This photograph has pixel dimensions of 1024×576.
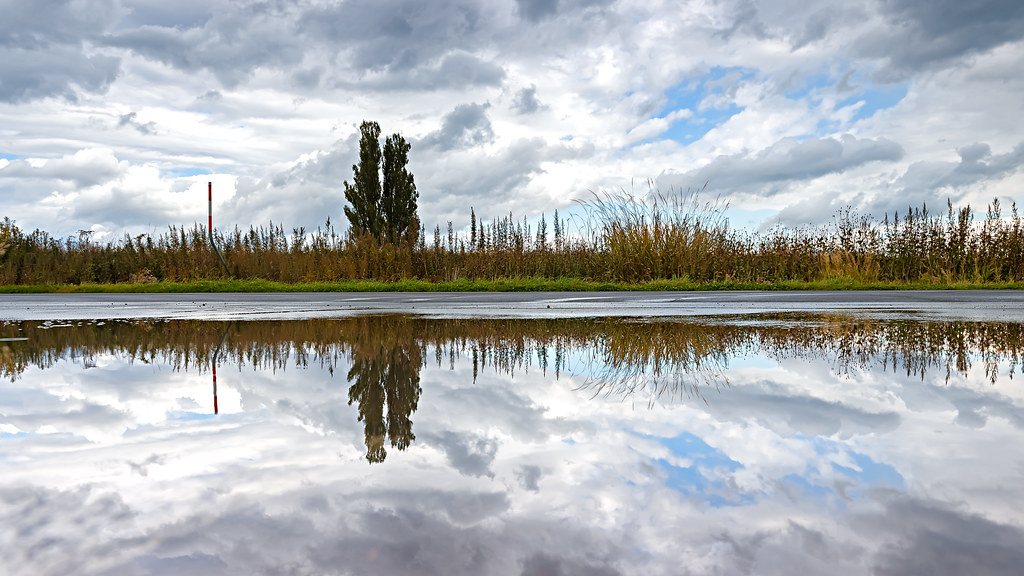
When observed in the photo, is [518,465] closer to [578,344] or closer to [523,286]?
[578,344]

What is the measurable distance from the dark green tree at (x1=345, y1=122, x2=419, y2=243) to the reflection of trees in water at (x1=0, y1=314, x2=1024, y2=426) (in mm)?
27625

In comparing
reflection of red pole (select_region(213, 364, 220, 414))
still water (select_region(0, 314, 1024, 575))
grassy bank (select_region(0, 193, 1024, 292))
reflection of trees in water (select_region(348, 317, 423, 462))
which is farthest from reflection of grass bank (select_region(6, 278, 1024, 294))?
reflection of red pole (select_region(213, 364, 220, 414))

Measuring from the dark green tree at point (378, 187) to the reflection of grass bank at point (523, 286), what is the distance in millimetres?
16389

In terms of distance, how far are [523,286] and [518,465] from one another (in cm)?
1289


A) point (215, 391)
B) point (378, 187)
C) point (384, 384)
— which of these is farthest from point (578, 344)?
point (378, 187)

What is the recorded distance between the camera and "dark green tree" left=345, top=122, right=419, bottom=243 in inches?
1326

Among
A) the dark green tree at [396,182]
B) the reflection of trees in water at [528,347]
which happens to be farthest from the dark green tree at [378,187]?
the reflection of trees in water at [528,347]

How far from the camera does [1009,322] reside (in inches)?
A: 228

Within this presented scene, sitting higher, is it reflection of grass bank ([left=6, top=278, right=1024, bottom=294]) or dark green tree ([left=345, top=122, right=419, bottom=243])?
dark green tree ([left=345, top=122, right=419, bottom=243])

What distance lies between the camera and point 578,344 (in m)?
4.61

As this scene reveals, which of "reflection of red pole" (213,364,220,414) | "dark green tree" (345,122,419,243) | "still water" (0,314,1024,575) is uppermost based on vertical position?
"dark green tree" (345,122,419,243)

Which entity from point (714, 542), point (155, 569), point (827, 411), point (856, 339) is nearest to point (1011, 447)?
point (827, 411)

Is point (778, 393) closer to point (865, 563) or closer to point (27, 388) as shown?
point (865, 563)

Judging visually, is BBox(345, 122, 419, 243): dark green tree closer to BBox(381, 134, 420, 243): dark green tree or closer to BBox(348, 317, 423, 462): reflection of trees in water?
BBox(381, 134, 420, 243): dark green tree
